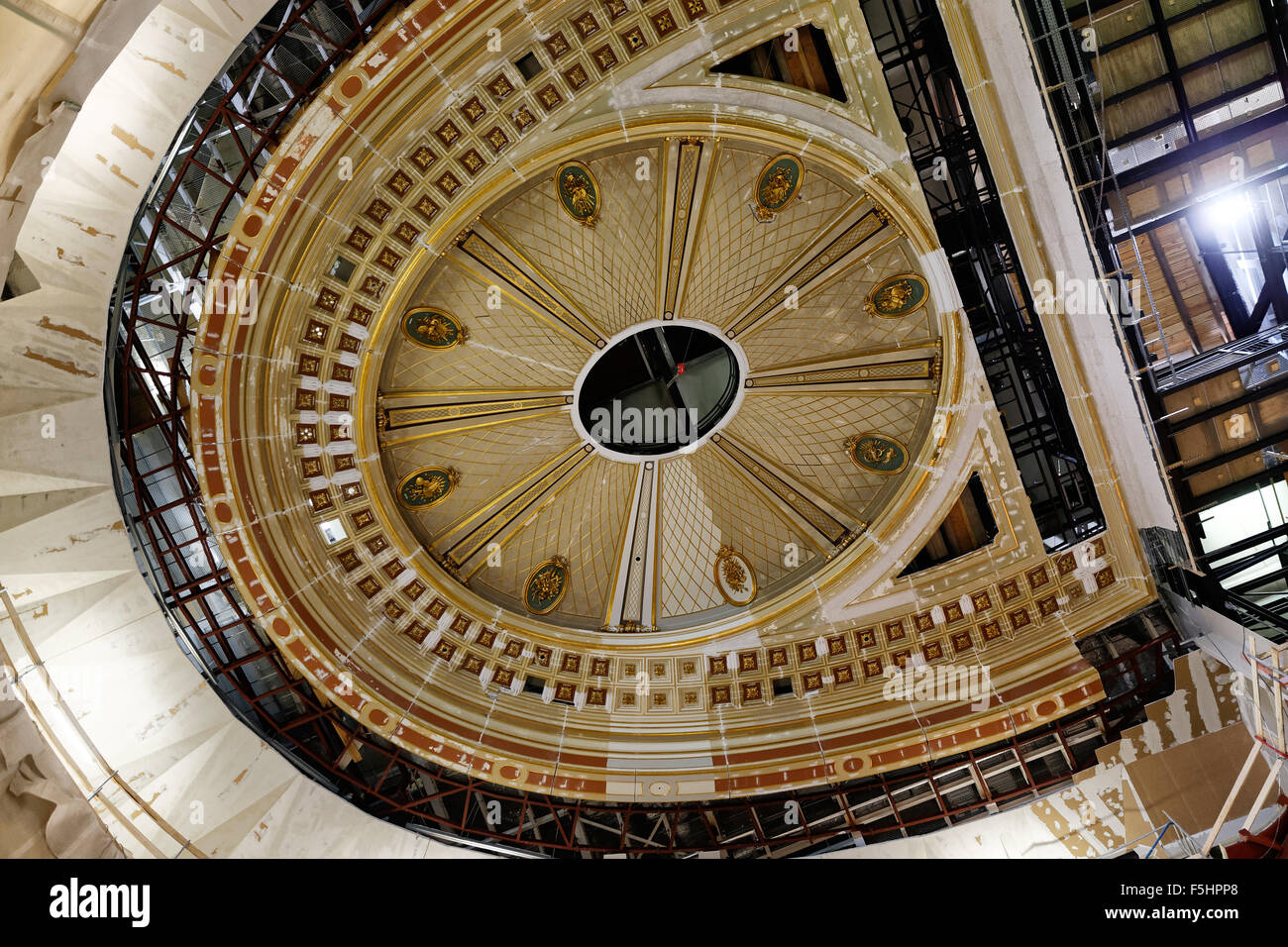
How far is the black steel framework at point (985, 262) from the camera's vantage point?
28.6 ft

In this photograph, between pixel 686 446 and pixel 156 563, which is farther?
pixel 686 446

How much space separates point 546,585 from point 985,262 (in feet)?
23.3

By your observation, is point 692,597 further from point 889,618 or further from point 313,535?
point 313,535

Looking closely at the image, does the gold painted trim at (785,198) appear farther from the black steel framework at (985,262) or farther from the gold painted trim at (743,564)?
the gold painted trim at (743,564)

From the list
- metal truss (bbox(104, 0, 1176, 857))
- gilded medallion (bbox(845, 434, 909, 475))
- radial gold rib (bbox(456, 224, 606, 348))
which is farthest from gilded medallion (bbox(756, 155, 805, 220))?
gilded medallion (bbox(845, 434, 909, 475))

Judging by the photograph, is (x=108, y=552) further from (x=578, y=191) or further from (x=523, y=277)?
(x=578, y=191)

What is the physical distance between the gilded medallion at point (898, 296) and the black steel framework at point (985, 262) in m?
0.56

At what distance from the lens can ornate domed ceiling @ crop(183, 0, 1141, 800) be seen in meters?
8.88

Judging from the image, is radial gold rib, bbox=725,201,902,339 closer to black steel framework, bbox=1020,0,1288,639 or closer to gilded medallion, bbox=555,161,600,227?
A: black steel framework, bbox=1020,0,1288,639

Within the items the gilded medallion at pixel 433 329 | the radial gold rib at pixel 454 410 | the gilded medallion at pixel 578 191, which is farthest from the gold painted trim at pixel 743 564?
the gilded medallion at pixel 578 191

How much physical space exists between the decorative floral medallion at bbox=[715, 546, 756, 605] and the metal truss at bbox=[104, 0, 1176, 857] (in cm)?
278

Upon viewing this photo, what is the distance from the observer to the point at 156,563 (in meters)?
10.0

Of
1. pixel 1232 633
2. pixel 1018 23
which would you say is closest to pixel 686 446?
pixel 1018 23
